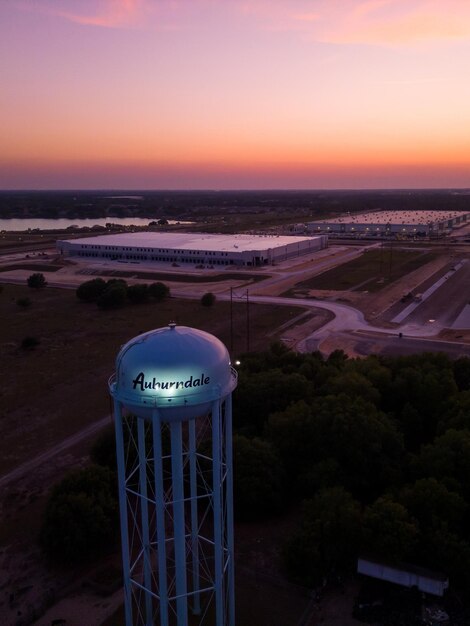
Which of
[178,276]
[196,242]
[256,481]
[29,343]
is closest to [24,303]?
[29,343]

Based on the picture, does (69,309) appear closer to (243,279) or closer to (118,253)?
(243,279)

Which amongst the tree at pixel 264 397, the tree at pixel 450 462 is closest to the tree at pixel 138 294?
the tree at pixel 264 397

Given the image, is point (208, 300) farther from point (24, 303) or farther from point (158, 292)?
point (24, 303)

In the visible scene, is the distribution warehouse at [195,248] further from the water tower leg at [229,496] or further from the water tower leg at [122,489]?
the water tower leg at [122,489]

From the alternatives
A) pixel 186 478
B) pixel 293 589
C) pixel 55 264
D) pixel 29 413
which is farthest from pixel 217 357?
pixel 55 264

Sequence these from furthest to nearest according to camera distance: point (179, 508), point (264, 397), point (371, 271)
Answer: point (371, 271) < point (264, 397) < point (179, 508)

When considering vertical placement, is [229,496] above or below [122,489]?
below
